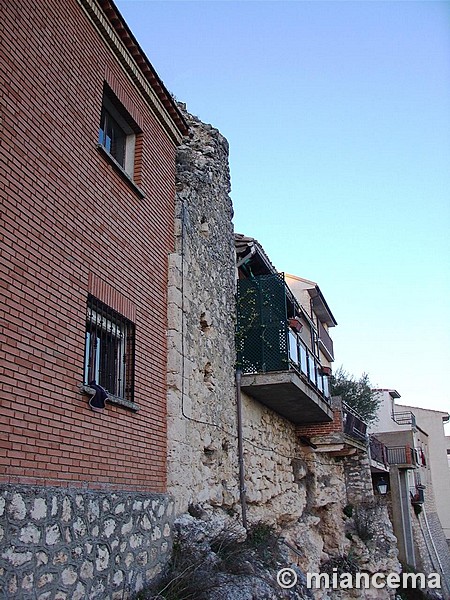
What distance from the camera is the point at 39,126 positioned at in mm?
5957

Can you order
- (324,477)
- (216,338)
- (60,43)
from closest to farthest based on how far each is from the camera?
(60,43), (216,338), (324,477)

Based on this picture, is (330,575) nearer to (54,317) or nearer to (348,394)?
(54,317)

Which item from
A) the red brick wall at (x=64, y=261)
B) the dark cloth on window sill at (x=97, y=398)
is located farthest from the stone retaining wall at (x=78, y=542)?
the dark cloth on window sill at (x=97, y=398)

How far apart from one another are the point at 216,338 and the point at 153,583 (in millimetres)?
4359

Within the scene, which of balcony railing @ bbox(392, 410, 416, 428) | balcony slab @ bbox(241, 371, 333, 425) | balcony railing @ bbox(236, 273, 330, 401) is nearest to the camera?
balcony slab @ bbox(241, 371, 333, 425)

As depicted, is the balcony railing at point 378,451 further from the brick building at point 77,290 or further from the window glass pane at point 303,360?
the brick building at point 77,290

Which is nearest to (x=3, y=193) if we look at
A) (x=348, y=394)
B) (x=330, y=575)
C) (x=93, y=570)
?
(x=93, y=570)

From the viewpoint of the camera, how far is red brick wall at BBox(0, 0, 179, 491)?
17.2 feet

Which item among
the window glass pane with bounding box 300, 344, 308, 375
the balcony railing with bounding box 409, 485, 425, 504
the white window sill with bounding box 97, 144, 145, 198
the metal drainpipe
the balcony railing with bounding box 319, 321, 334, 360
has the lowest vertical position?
the balcony railing with bounding box 409, 485, 425, 504

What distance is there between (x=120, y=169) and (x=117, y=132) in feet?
3.69

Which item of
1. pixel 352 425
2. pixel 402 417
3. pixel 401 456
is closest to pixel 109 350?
pixel 352 425

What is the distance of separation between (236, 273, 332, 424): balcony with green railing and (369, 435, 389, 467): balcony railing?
439 inches

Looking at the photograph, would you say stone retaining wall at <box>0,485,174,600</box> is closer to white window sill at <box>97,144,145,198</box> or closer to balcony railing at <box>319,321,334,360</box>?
white window sill at <box>97,144,145,198</box>

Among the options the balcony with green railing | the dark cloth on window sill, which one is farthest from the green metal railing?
the dark cloth on window sill
